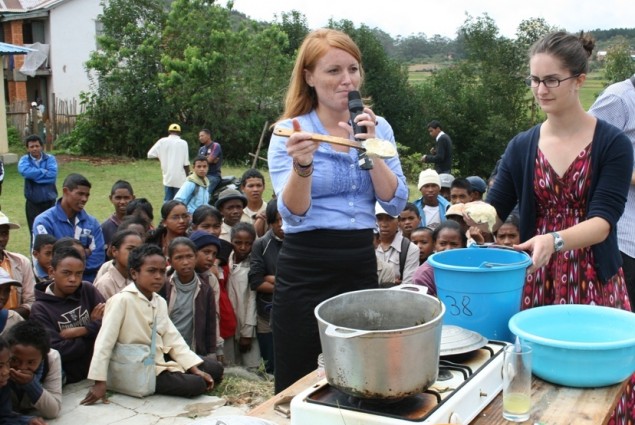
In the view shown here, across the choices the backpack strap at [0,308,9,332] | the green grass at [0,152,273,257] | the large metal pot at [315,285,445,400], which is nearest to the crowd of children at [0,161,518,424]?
the backpack strap at [0,308,9,332]

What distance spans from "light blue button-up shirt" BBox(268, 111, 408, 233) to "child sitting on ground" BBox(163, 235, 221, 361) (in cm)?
262

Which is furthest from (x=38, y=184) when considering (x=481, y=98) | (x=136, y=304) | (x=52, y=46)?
(x=481, y=98)

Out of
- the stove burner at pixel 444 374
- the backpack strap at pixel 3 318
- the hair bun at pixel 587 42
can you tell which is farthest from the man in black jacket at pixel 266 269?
the stove burner at pixel 444 374

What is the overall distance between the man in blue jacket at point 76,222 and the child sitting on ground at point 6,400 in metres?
2.46

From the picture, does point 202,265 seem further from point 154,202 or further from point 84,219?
point 154,202

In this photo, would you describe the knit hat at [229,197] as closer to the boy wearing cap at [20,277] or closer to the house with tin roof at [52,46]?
the boy wearing cap at [20,277]

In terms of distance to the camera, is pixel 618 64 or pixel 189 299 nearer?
pixel 189 299

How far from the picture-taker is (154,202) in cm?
1299

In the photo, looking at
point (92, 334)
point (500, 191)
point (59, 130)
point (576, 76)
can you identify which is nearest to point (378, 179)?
point (500, 191)

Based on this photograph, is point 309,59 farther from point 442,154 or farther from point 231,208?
point 442,154

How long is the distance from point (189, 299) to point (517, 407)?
11.3ft

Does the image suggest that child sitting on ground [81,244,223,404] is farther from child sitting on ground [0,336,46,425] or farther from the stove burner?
the stove burner

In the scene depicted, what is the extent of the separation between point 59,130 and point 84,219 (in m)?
17.2

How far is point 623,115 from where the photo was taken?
3.02 metres
